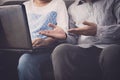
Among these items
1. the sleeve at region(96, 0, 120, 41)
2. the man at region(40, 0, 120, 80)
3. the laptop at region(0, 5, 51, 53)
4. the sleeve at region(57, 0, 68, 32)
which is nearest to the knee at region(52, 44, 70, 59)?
the man at region(40, 0, 120, 80)

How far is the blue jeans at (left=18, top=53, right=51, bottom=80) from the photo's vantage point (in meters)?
1.64

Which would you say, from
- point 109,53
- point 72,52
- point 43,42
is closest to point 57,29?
point 43,42

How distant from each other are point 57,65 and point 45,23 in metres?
0.52

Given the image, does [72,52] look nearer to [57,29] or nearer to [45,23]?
[57,29]

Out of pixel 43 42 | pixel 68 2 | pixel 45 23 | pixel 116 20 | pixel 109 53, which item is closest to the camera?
pixel 109 53

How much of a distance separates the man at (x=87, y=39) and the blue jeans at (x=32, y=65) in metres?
0.18

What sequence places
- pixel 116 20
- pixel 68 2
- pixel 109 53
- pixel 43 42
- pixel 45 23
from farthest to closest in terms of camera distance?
pixel 68 2 < pixel 45 23 < pixel 116 20 < pixel 43 42 < pixel 109 53

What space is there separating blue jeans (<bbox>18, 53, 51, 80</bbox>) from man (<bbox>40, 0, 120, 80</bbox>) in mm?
185

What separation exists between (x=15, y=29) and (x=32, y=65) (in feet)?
0.99

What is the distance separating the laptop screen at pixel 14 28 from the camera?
1420 millimetres

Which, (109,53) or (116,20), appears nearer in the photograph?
(109,53)

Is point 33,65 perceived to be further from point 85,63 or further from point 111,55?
point 111,55

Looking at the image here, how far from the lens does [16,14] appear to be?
1.43m

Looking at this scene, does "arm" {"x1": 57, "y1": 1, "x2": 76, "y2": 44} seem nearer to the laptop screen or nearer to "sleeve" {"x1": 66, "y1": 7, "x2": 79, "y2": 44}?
"sleeve" {"x1": 66, "y1": 7, "x2": 79, "y2": 44}
